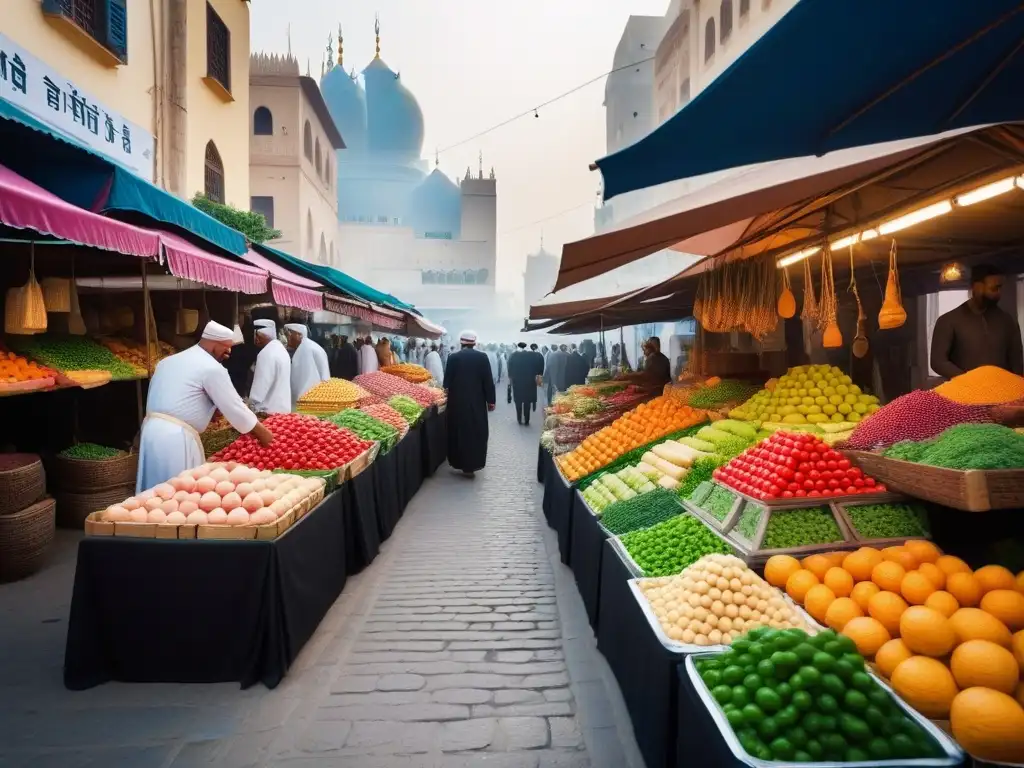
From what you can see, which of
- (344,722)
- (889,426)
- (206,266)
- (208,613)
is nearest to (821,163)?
(889,426)

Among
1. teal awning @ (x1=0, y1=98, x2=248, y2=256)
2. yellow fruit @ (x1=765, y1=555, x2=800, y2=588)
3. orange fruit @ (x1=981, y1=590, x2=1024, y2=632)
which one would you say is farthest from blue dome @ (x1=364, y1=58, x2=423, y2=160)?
orange fruit @ (x1=981, y1=590, x2=1024, y2=632)

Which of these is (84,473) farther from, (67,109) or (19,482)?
(67,109)

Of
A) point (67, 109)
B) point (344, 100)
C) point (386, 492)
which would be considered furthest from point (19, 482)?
point (344, 100)

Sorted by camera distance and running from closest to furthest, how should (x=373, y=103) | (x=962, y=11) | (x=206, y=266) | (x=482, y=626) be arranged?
(x=962, y=11)
(x=482, y=626)
(x=206, y=266)
(x=373, y=103)

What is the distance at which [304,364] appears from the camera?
8.59 metres

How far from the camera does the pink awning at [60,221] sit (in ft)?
11.3

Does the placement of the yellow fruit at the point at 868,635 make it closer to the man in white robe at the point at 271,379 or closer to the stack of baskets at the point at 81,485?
the man in white robe at the point at 271,379

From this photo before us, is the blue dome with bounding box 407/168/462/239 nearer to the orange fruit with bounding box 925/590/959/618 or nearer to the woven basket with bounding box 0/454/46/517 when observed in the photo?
the woven basket with bounding box 0/454/46/517

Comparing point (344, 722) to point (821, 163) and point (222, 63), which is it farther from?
point (222, 63)

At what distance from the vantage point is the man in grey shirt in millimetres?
5027

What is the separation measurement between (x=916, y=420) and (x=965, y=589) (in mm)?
1310

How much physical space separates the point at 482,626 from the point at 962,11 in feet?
12.1

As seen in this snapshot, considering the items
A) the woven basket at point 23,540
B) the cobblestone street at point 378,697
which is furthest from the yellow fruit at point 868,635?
the woven basket at point 23,540

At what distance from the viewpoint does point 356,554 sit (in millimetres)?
5125
